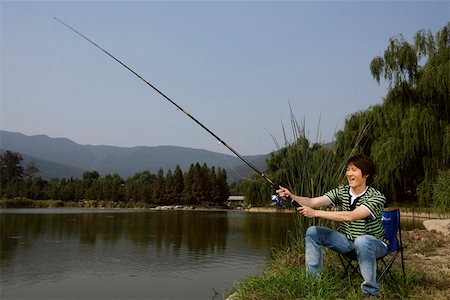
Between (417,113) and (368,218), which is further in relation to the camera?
(417,113)

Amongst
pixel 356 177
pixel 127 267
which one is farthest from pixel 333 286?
pixel 127 267

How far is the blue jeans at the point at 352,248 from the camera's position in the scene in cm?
296

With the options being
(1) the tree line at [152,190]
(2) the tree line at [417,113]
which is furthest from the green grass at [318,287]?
(1) the tree line at [152,190]

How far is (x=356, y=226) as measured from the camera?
3.17 m

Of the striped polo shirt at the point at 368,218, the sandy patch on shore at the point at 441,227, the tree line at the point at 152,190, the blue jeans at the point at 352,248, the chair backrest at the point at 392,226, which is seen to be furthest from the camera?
the tree line at the point at 152,190

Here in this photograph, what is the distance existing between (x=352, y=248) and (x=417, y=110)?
1430cm

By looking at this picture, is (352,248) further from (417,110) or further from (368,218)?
(417,110)

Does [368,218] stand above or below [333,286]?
above

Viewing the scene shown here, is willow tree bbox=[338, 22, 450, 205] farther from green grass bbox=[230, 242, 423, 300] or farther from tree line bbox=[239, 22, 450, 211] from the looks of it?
green grass bbox=[230, 242, 423, 300]

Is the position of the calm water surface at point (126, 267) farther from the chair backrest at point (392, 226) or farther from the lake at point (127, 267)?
the chair backrest at point (392, 226)

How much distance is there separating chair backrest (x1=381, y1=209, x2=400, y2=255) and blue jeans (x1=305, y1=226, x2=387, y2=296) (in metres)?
0.26

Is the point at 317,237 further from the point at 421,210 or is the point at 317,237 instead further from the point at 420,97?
the point at 421,210

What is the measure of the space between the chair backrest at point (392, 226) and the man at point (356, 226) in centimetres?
16

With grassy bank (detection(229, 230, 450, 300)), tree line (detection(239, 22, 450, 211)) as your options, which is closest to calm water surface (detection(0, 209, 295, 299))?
grassy bank (detection(229, 230, 450, 300))
